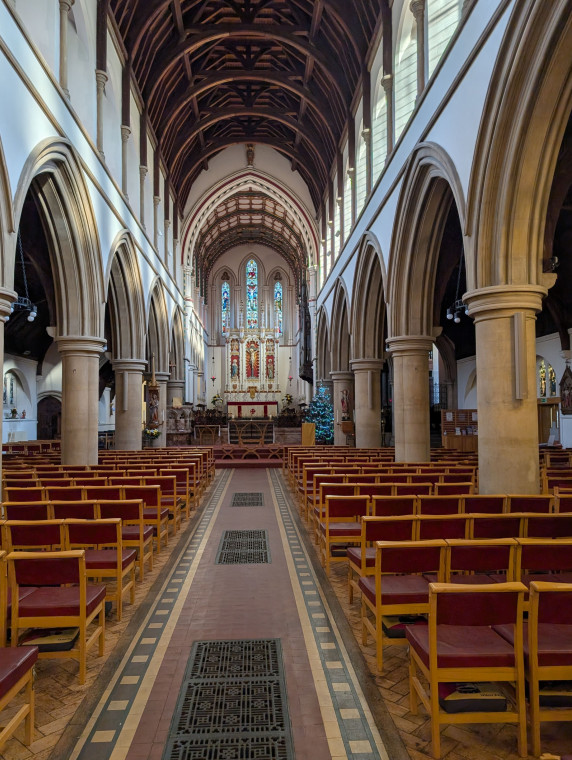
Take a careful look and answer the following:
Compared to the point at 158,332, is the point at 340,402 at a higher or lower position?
lower

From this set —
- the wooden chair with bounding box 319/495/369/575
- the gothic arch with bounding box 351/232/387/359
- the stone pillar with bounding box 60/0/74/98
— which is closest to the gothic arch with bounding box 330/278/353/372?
the gothic arch with bounding box 351/232/387/359

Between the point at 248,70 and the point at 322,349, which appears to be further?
the point at 322,349

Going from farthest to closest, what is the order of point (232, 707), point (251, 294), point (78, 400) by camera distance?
point (251, 294)
point (78, 400)
point (232, 707)

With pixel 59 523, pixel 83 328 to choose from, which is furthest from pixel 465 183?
pixel 83 328

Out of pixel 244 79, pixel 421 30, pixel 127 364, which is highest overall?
pixel 244 79

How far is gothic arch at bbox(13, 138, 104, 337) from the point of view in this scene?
1002cm

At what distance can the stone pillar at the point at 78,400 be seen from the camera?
1116 centimetres

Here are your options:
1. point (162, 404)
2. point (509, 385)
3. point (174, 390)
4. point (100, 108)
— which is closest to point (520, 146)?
point (509, 385)

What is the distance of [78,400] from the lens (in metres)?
11.3

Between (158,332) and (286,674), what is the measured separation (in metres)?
18.4

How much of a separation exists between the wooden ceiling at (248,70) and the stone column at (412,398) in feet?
25.8

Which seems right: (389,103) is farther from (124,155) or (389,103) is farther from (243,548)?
(243,548)

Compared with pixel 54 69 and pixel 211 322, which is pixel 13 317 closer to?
pixel 54 69

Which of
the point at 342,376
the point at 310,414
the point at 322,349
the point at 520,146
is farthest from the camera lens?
the point at 322,349
